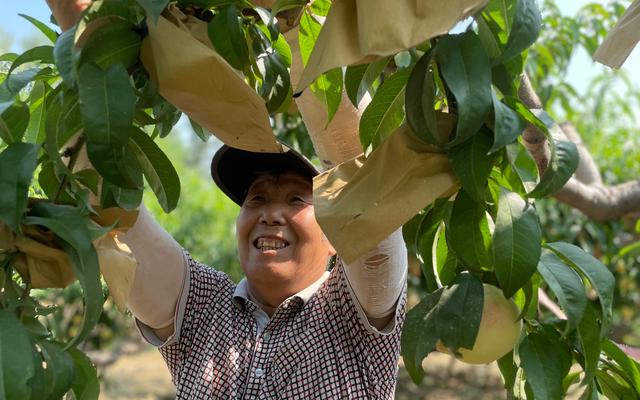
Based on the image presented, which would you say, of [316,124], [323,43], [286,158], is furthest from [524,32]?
[286,158]

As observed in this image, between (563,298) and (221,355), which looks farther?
(221,355)

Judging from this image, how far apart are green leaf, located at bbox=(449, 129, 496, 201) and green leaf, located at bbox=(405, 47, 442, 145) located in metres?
0.03

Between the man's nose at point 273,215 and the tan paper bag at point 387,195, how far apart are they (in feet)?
2.27

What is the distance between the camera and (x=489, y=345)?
37.9 inches

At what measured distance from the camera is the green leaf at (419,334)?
0.87 m

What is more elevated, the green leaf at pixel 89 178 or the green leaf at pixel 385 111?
the green leaf at pixel 89 178

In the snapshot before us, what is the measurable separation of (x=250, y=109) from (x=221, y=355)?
72 centimetres

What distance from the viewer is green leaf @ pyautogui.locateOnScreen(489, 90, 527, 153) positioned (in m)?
0.77

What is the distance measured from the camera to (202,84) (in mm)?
847

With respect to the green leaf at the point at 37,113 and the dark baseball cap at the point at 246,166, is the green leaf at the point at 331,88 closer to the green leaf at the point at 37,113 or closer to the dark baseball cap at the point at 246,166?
the green leaf at the point at 37,113

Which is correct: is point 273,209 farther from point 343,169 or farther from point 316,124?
point 343,169

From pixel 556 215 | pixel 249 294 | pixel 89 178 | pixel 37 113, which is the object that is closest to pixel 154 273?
pixel 249 294

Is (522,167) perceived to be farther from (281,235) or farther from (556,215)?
(556,215)

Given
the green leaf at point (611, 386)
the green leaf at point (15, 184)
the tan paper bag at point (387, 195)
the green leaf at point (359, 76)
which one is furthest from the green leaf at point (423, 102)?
the green leaf at point (611, 386)
